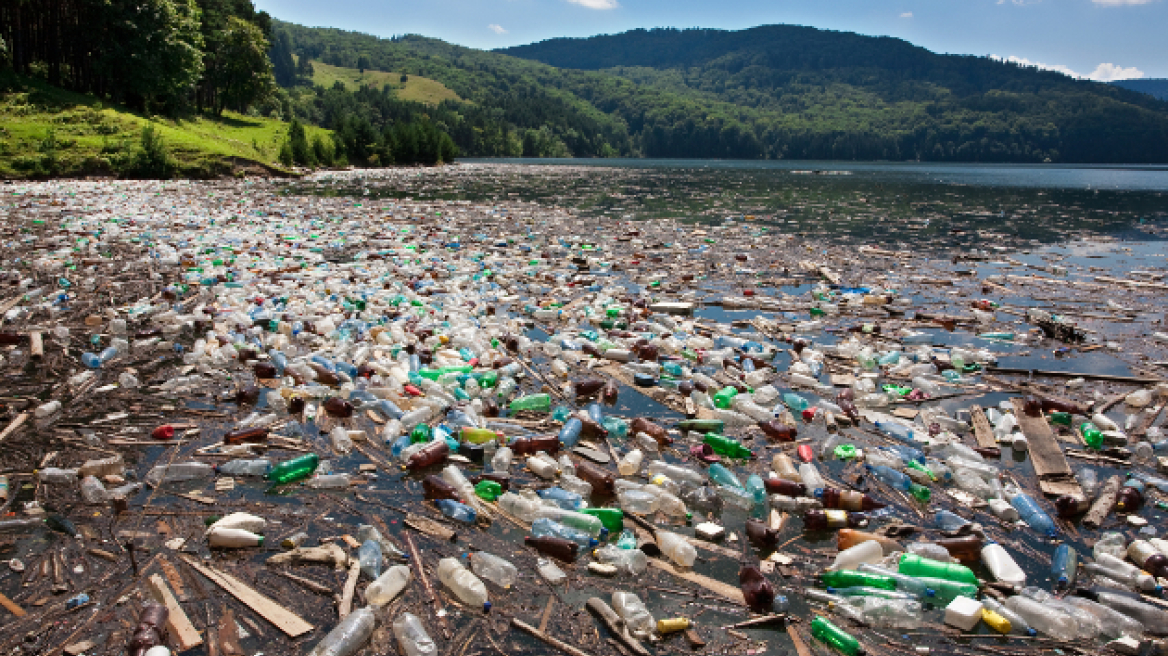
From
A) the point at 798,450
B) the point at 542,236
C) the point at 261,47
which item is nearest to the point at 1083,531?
the point at 798,450

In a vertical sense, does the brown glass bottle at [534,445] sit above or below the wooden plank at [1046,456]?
below

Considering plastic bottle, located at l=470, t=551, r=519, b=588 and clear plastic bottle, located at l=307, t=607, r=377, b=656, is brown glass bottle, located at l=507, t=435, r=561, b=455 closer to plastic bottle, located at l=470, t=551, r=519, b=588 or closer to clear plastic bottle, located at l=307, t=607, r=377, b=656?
plastic bottle, located at l=470, t=551, r=519, b=588

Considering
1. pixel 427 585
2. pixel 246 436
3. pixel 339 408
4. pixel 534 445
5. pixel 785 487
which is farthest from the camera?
pixel 339 408

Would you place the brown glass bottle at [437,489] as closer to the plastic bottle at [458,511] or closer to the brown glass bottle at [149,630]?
the plastic bottle at [458,511]

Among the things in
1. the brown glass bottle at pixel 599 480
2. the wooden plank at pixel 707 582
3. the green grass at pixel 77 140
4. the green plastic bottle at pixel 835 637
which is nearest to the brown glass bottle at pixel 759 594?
the wooden plank at pixel 707 582

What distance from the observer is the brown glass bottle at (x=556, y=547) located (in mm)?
3479

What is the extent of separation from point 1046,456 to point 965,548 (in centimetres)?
192

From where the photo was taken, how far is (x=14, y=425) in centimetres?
472

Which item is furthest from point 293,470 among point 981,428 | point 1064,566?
point 981,428

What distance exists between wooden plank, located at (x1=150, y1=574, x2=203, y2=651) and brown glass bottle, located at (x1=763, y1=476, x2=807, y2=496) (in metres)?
3.54

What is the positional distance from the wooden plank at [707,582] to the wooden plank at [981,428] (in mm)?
3269

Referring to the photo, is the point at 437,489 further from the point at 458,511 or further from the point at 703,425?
the point at 703,425

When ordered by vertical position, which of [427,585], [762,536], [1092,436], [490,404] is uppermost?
[1092,436]

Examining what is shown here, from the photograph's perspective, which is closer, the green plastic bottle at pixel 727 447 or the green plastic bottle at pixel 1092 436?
the green plastic bottle at pixel 727 447
